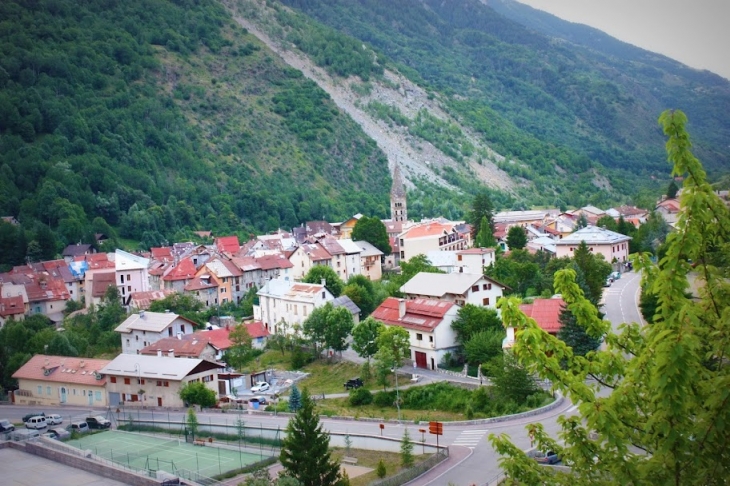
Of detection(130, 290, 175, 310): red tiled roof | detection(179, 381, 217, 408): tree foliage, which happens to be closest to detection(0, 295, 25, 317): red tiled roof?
detection(130, 290, 175, 310): red tiled roof

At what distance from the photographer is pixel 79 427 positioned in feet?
103

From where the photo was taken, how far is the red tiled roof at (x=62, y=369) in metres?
37.0

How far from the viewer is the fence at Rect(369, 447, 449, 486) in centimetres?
2212

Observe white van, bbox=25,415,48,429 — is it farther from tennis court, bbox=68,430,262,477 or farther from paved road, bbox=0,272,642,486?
tennis court, bbox=68,430,262,477

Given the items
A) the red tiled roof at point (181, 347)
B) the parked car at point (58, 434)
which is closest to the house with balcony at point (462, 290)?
the red tiled roof at point (181, 347)

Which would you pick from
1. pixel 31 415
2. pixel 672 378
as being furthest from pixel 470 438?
pixel 672 378

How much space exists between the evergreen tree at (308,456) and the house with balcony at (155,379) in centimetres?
1340

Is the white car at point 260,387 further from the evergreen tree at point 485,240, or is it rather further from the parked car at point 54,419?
the evergreen tree at point 485,240

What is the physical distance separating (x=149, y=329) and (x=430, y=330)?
16.1m

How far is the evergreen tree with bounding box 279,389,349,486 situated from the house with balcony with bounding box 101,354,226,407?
44.0 feet

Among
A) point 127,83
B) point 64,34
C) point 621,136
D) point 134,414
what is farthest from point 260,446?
point 621,136

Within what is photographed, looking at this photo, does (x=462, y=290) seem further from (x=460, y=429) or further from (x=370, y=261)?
(x=370, y=261)

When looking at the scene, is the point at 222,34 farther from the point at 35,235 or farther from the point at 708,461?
the point at 708,461

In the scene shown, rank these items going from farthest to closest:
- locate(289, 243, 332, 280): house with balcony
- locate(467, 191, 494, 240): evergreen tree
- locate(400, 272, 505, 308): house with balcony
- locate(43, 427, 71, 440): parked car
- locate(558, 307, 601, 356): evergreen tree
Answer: locate(467, 191, 494, 240): evergreen tree
locate(289, 243, 332, 280): house with balcony
locate(400, 272, 505, 308): house with balcony
locate(43, 427, 71, 440): parked car
locate(558, 307, 601, 356): evergreen tree
